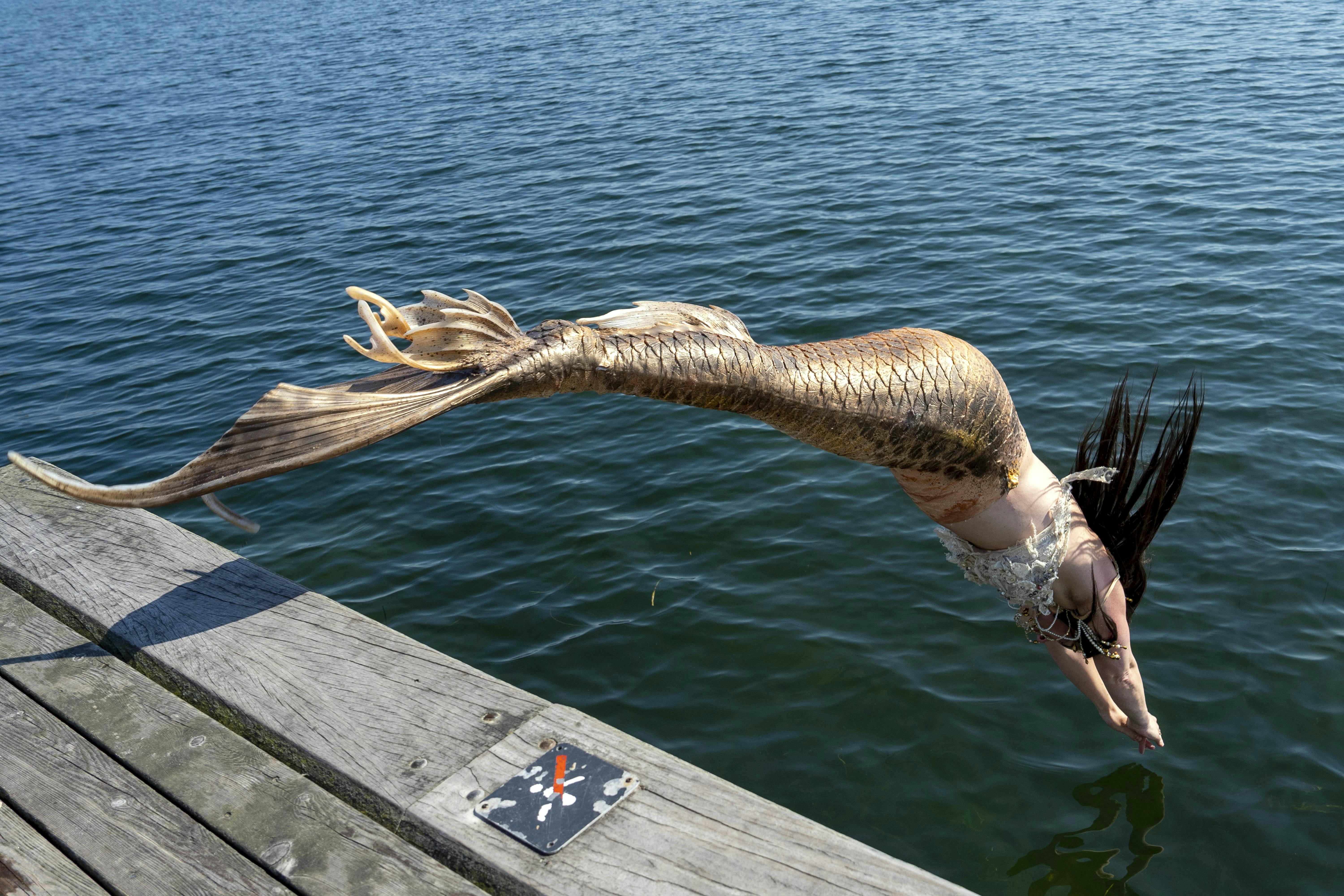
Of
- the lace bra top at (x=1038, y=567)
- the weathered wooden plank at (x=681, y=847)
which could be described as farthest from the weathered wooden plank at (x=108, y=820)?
the lace bra top at (x=1038, y=567)

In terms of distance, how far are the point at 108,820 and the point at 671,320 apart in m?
2.35

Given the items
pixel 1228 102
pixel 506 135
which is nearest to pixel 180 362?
pixel 506 135

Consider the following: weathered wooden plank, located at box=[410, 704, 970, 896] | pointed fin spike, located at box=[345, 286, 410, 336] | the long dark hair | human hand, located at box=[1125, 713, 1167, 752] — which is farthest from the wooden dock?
human hand, located at box=[1125, 713, 1167, 752]

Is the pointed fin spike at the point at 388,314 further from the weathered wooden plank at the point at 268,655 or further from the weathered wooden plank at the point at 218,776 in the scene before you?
the weathered wooden plank at the point at 218,776

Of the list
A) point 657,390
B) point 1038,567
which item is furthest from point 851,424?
point 1038,567

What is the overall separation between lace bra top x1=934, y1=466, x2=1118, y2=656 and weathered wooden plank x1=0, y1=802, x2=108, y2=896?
3.17m

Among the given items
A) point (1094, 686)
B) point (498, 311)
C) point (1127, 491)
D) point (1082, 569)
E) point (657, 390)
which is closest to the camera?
point (498, 311)

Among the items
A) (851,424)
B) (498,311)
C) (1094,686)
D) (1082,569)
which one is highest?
(498,311)

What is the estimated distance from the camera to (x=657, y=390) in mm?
2873

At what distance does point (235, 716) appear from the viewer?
3.51 metres

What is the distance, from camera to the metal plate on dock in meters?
2.84

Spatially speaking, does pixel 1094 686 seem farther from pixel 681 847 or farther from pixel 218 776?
pixel 218 776

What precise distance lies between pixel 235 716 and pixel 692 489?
509 cm

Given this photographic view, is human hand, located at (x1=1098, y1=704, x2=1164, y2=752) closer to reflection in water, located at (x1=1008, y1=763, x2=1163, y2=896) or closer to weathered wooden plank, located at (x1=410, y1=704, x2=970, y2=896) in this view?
reflection in water, located at (x1=1008, y1=763, x2=1163, y2=896)
